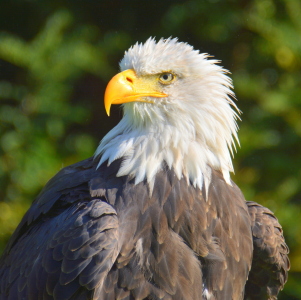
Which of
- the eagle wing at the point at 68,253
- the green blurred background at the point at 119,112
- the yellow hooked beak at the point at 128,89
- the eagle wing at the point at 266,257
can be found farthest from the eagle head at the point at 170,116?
the green blurred background at the point at 119,112

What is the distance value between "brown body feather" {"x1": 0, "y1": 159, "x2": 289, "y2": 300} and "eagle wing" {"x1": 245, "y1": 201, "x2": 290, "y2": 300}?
0.06 ft

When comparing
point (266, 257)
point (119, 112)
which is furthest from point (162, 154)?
point (119, 112)

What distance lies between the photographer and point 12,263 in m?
3.48

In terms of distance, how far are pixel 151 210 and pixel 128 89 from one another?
28.9 inches

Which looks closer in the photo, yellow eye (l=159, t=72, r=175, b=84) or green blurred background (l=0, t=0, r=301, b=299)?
yellow eye (l=159, t=72, r=175, b=84)

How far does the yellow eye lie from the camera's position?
347 cm

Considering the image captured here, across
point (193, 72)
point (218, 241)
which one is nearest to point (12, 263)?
point (218, 241)

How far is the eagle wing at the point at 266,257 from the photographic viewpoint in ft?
12.1

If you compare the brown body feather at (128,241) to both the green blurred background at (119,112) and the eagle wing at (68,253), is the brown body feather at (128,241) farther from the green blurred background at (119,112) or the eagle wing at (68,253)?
the green blurred background at (119,112)

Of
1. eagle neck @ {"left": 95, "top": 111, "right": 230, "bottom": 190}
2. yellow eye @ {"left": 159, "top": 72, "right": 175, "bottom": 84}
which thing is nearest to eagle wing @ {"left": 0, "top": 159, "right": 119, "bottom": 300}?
eagle neck @ {"left": 95, "top": 111, "right": 230, "bottom": 190}

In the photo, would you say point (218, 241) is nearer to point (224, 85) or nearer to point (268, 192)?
point (224, 85)

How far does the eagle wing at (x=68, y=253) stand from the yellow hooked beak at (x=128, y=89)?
581 millimetres

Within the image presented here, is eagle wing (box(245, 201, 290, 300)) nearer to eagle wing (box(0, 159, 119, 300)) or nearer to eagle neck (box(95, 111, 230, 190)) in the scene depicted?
eagle neck (box(95, 111, 230, 190))

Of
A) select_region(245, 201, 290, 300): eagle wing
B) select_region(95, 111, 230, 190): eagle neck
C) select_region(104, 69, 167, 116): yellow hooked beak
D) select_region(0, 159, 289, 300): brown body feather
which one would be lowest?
select_region(245, 201, 290, 300): eagle wing
